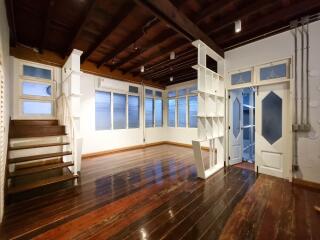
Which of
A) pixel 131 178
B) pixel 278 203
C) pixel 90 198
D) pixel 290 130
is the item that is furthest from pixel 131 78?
pixel 278 203

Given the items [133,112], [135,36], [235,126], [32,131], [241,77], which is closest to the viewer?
[135,36]

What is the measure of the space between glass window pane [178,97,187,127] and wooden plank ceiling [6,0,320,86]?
10.4 ft

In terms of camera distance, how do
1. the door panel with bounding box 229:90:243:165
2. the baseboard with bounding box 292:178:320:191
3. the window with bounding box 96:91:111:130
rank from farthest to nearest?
the window with bounding box 96:91:111:130 < the door panel with bounding box 229:90:243:165 < the baseboard with bounding box 292:178:320:191

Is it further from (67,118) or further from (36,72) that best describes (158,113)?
(36,72)

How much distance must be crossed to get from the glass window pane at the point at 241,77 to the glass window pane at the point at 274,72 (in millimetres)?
282

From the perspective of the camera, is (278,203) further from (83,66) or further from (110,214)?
(83,66)

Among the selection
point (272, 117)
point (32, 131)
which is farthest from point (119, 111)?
point (272, 117)

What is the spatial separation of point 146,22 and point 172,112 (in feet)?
17.1

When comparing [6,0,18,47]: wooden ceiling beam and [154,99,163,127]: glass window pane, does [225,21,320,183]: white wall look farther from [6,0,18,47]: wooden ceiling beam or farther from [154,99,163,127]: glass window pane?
[154,99,163,127]: glass window pane

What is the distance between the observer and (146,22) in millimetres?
3057

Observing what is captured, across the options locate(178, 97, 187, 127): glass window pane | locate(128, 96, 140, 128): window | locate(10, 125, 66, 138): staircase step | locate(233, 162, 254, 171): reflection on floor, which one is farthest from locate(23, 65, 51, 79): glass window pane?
locate(233, 162, 254, 171): reflection on floor

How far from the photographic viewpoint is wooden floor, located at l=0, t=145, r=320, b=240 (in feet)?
6.06

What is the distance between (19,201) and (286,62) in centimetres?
563

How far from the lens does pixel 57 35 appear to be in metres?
3.57
